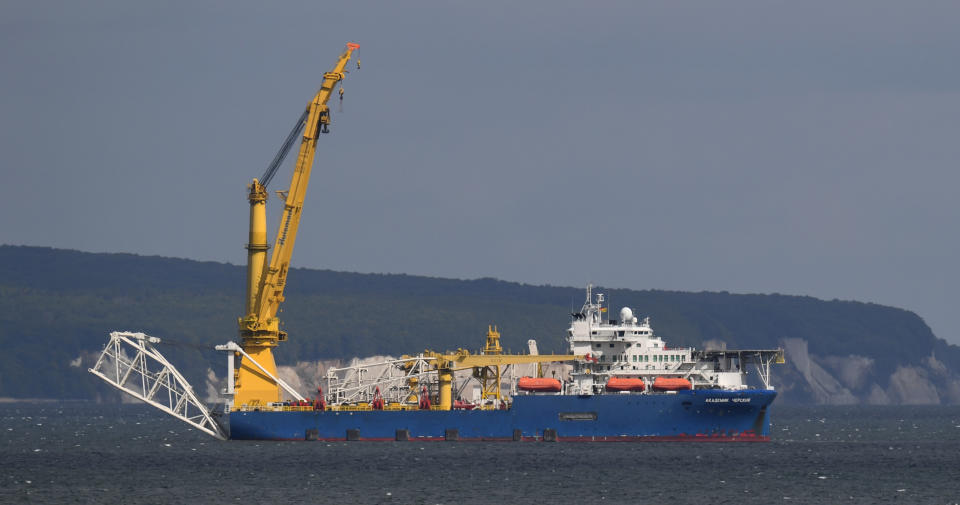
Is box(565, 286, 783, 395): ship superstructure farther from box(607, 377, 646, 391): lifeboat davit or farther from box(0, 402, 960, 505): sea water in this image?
box(0, 402, 960, 505): sea water

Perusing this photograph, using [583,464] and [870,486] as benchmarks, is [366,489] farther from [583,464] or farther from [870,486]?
[870,486]

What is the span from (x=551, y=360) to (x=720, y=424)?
34.3ft

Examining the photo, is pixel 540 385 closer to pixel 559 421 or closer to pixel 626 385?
pixel 559 421

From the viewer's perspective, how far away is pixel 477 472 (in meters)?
82.0

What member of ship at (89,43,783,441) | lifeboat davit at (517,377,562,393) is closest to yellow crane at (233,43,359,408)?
ship at (89,43,783,441)

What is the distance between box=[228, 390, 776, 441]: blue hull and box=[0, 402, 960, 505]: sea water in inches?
34.8

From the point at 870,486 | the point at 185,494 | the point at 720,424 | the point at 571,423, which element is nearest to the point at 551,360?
the point at 571,423

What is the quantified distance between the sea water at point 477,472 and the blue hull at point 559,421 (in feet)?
2.90

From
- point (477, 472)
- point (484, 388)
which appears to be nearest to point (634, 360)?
point (484, 388)

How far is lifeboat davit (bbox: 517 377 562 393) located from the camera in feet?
326

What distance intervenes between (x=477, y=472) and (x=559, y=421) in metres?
17.3

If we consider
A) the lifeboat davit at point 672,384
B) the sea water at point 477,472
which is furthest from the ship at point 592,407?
the sea water at point 477,472

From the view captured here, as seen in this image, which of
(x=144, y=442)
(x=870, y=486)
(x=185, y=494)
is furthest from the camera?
(x=144, y=442)

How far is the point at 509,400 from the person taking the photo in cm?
10100
